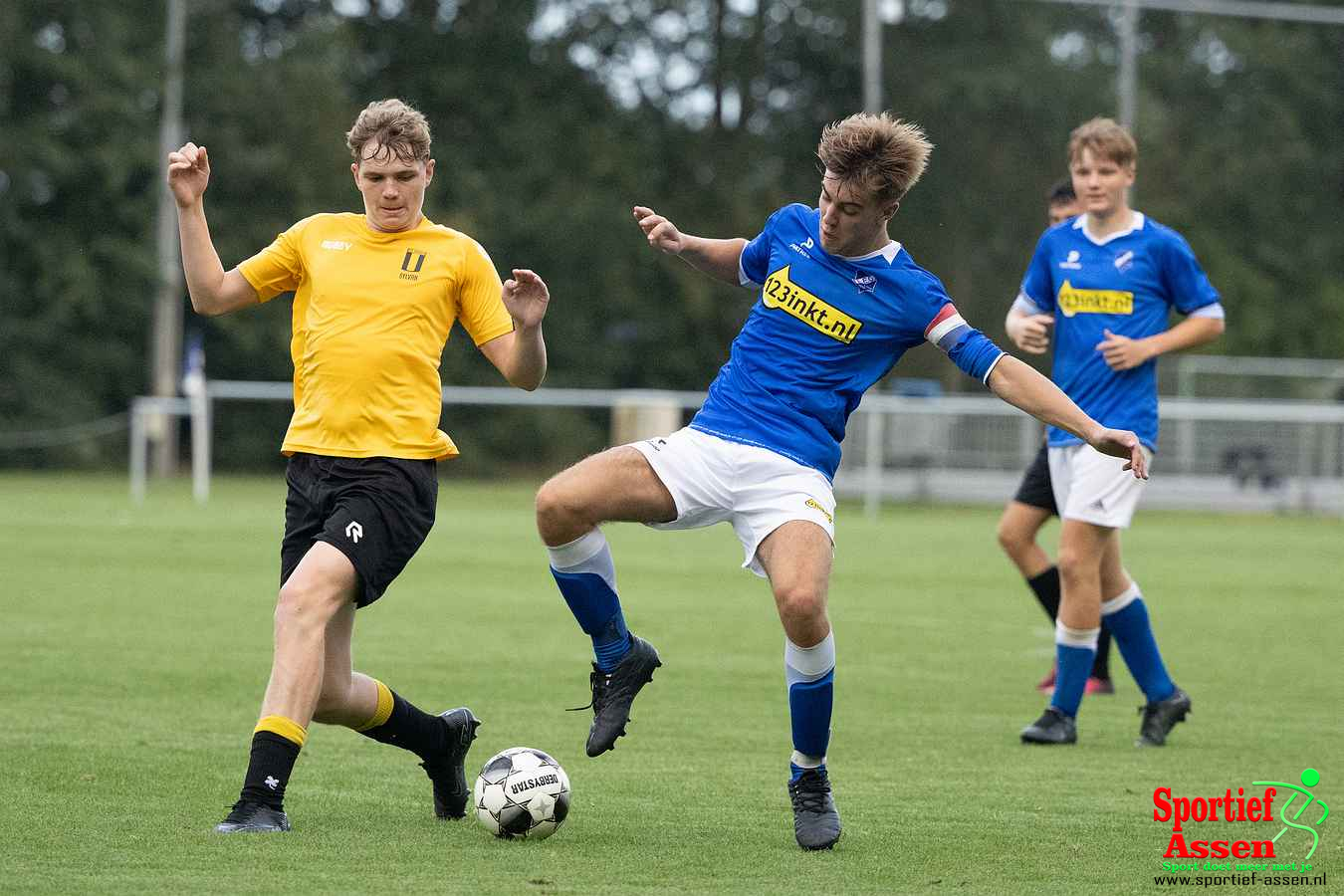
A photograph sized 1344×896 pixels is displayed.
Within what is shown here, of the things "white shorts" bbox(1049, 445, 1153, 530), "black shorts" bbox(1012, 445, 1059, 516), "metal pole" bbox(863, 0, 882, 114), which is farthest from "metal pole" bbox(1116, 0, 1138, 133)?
"white shorts" bbox(1049, 445, 1153, 530)

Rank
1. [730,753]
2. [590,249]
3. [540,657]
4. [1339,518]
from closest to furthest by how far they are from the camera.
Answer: [730,753], [540,657], [1339,518], [590,249]

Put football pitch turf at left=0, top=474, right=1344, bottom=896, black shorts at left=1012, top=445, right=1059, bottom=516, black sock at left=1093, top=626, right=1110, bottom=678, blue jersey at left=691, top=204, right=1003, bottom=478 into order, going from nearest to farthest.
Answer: football pitch turf at left=0, top=474, right=1344, bottom=896 < blue jersey at left=691, top=204, right=1003, bottom=478 < black shorts at left=1012, top=445, right=1059, bottom=516 < black sock at left=1093, top=626, right=1110, bottom=678

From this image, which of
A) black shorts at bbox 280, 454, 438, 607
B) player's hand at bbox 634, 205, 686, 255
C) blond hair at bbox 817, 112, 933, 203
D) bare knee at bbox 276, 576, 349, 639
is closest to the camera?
Answer: bare knee at bbox 276, 576, 349, 639

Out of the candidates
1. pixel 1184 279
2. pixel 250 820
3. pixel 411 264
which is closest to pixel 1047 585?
pixel 1184 279

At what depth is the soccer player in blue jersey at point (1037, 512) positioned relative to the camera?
300 inches

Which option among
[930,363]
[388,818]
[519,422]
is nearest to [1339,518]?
[930,363]

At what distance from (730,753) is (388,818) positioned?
170 centimetres

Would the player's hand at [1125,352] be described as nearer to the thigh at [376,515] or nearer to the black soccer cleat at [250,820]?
the thigh at [376,515]

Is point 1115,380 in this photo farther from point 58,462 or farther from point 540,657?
point 58,462

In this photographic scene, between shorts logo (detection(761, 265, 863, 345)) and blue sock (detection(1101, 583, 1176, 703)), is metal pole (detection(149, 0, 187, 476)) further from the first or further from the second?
shorts logo (detection(761, 265, 863, 345))

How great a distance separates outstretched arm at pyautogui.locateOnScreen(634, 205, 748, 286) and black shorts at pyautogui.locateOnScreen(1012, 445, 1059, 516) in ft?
9.16

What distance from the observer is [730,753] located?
6.88 meters

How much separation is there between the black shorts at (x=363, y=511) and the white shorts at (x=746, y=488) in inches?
28.3

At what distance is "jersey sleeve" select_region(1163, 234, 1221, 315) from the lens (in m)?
7.78
